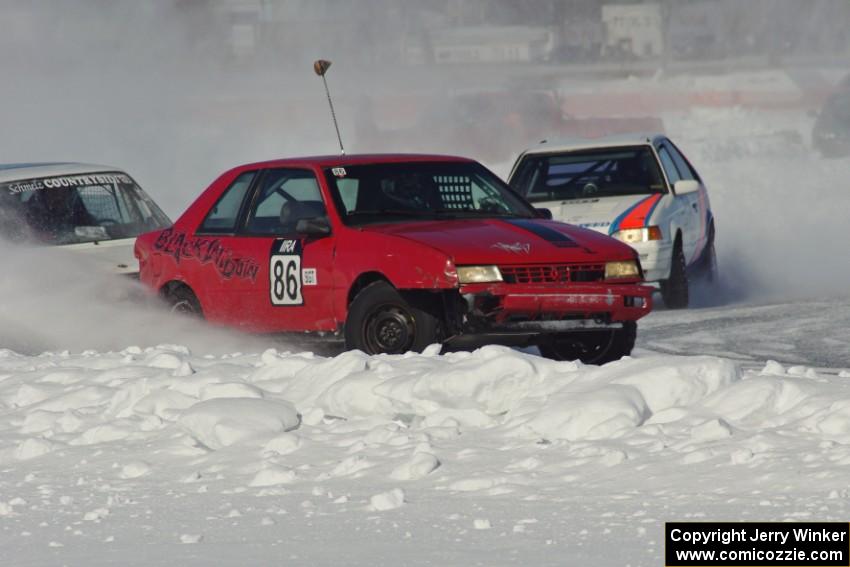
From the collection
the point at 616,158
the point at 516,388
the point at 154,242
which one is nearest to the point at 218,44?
the point at 616,158

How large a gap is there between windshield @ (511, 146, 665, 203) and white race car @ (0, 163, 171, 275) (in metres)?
2.97

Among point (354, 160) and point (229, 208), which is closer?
point (354, 160)

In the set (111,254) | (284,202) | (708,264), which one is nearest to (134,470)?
(284,202)

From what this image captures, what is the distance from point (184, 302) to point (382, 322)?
183 cm

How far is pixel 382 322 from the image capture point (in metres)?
8.98

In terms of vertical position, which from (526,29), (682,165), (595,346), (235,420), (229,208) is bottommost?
(595,346)

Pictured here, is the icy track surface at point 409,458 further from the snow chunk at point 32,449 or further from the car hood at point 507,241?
the car hood at point 507,241

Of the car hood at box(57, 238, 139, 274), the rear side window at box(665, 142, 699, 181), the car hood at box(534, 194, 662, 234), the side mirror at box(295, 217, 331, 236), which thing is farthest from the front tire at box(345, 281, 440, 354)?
the rear side window at box(665, 142, 699, 181)

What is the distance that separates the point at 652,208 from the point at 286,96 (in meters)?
29.0

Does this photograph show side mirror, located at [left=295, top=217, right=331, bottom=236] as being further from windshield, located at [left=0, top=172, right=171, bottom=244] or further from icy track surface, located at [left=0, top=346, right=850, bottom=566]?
windshield, located at [left=0, top=172, right=171, bottom=244]

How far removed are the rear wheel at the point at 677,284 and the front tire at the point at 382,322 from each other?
15.6 feet

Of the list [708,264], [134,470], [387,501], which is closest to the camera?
[387,501]

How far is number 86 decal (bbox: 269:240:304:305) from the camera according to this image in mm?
9562

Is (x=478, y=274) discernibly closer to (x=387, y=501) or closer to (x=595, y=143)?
(x=387, y=501)
